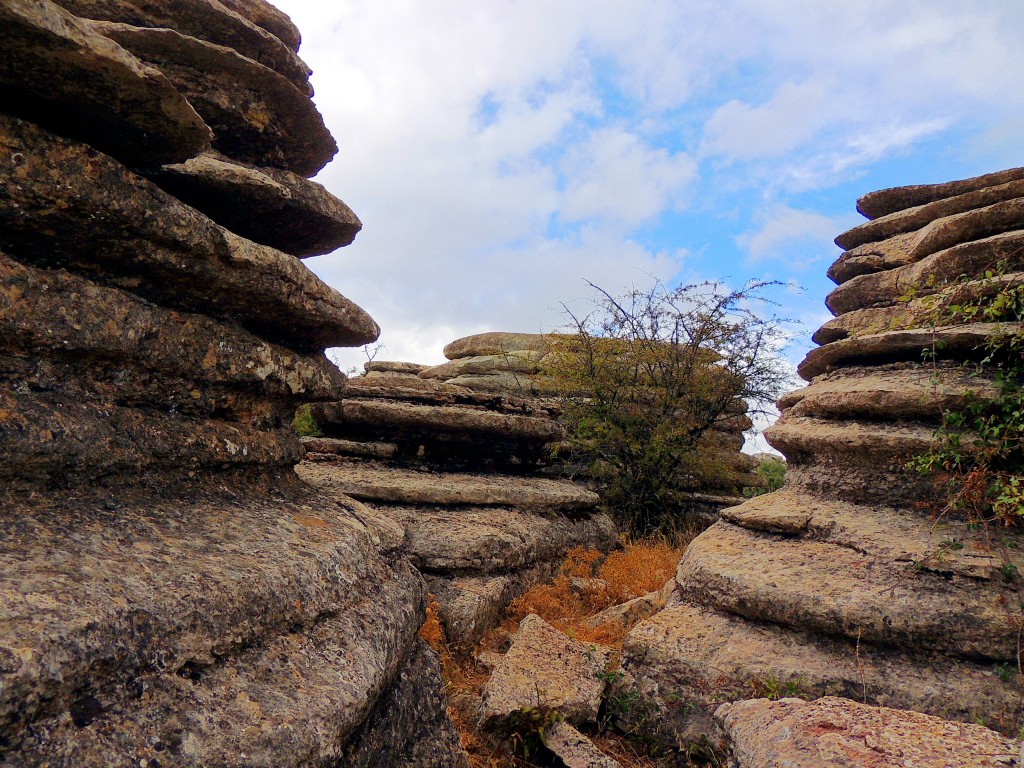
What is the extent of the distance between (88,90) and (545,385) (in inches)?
461

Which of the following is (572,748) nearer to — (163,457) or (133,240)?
(163,457)

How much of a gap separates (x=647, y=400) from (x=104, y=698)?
11.9 meters

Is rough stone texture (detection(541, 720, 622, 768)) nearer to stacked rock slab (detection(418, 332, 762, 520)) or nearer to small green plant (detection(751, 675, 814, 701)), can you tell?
small green plant (detection(751, 675, 814, 701))

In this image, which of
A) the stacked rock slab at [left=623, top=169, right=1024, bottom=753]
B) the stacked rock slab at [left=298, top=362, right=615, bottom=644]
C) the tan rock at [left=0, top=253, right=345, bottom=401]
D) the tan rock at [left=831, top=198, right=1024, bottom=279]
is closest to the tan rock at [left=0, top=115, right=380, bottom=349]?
the tan rock at [left=0, top=253, right=345, bottom=401]

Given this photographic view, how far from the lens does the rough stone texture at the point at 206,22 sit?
4965 millimetres

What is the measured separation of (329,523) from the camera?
15.5 ft

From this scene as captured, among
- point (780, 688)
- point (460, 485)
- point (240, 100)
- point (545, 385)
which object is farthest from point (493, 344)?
point (780, 688)

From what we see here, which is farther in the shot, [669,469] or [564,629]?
[669,469]

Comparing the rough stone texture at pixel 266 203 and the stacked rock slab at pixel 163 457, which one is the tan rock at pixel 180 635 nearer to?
the stacked rock slab at pixel 163 457

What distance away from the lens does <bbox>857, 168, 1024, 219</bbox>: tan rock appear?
24.7 feet

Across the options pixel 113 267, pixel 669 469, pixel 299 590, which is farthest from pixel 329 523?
pixel 669 469

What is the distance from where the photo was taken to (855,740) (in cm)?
335

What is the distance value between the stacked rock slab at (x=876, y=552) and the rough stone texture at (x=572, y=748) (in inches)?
39.2

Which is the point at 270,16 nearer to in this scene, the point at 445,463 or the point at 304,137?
the point at 304,137
